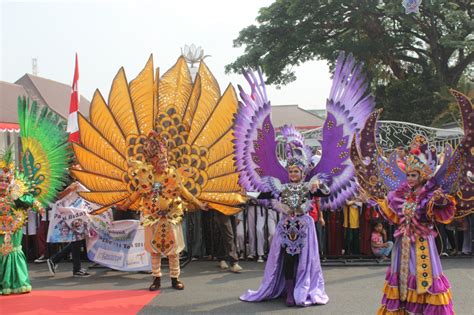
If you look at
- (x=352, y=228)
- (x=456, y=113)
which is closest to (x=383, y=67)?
(x=456, y=113)

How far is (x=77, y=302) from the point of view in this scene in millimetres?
5402

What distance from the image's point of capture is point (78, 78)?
9.60 meters

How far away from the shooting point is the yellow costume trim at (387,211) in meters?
4.11

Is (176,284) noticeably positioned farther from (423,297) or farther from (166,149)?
(423,297)

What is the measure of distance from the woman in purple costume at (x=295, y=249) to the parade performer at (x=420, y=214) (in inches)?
40.8

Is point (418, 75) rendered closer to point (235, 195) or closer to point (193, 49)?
point (193, 49)

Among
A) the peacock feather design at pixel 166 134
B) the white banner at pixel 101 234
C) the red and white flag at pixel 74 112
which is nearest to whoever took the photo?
the peacock feather design at pixel 166 134

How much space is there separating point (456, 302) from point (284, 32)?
13139 millimetres

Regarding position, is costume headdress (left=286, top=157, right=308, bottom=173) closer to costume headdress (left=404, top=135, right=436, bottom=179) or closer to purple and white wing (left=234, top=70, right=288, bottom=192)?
purple and white wing (left=234, top=70, right=288, bottom=192)

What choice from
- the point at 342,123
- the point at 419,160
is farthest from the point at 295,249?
the point at 419,160

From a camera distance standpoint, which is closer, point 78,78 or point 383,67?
point 78,78

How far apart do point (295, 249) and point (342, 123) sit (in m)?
1.38

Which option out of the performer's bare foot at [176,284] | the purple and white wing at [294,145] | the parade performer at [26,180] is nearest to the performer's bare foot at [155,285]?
the performer's bare foot at [176,284]

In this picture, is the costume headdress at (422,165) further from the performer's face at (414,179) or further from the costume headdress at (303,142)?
the costume headdress at (303,142)
